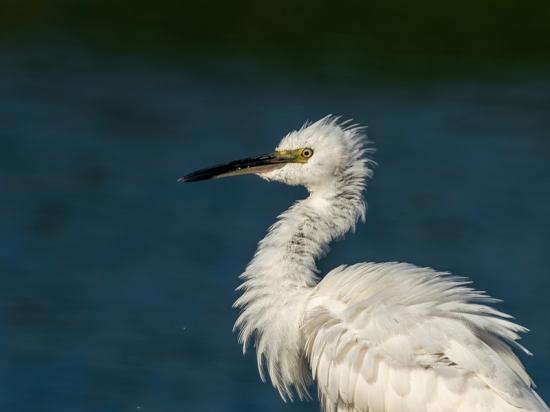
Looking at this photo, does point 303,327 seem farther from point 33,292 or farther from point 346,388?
point 33,292

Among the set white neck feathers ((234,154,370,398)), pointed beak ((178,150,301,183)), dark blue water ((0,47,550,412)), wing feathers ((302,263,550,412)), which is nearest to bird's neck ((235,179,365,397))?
white neck feathers ((234,154,370,398))

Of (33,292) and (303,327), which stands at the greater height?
(33,292)

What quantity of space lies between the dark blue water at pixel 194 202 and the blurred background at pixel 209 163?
0.08 feet

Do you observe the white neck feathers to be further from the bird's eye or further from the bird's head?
the bird's eye

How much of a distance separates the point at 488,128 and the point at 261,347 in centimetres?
831

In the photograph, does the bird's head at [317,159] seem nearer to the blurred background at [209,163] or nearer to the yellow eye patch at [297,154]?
the yellow eye patch at [297,154]

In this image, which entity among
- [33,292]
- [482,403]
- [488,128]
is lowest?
[482,403]

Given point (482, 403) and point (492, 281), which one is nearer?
point (482, 403)

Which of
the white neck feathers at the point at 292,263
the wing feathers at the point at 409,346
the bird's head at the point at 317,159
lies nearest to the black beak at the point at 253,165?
the bird's head at the point at 317,159

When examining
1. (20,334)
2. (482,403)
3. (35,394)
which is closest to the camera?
(482,403)

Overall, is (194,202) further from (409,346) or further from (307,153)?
(409,346)

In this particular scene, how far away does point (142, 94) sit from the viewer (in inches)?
657

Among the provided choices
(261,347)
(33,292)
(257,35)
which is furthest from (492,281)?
(257,35)

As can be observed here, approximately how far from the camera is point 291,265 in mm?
7898
